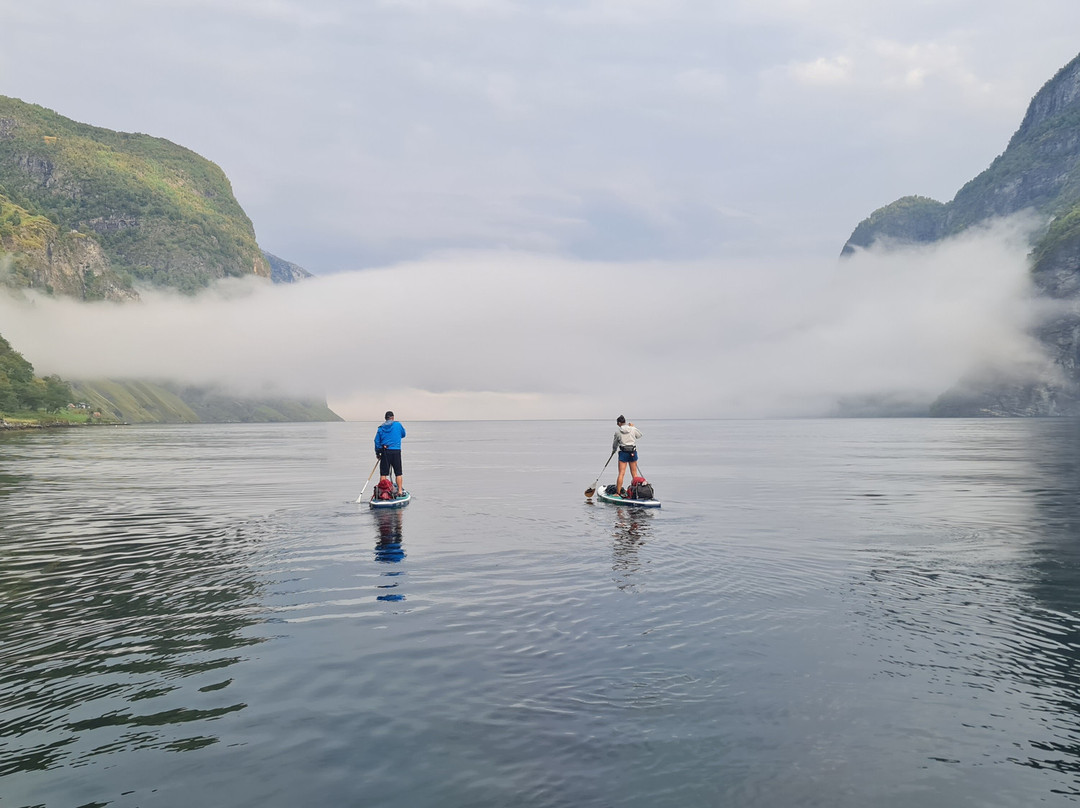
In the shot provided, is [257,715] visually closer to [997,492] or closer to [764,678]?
[764,678]

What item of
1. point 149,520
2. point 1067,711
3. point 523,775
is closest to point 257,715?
point 523,775

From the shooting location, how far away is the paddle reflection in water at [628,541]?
59.8 ft

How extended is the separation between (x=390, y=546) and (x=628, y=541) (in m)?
7.64

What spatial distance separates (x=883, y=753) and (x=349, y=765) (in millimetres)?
6018

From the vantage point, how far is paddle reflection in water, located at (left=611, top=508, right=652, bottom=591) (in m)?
18.2

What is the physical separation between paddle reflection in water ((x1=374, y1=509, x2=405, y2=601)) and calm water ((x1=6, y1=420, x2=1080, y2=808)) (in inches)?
6.5

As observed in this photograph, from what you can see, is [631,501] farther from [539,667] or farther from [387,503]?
[539,667]

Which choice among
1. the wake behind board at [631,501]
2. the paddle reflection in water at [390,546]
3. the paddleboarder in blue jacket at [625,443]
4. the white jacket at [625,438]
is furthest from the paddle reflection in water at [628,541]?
the paddle reflection in water at [390,546]

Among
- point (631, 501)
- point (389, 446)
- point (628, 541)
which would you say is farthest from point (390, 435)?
point (628, 541)

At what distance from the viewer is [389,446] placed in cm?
3344

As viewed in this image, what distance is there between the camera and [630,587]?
1697cm

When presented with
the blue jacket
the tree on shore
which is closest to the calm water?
the blue jacket

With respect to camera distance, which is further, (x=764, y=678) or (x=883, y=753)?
(x=764, y=678)

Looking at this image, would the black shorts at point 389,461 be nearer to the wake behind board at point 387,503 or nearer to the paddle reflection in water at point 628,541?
the wake behind board at point 387,503
